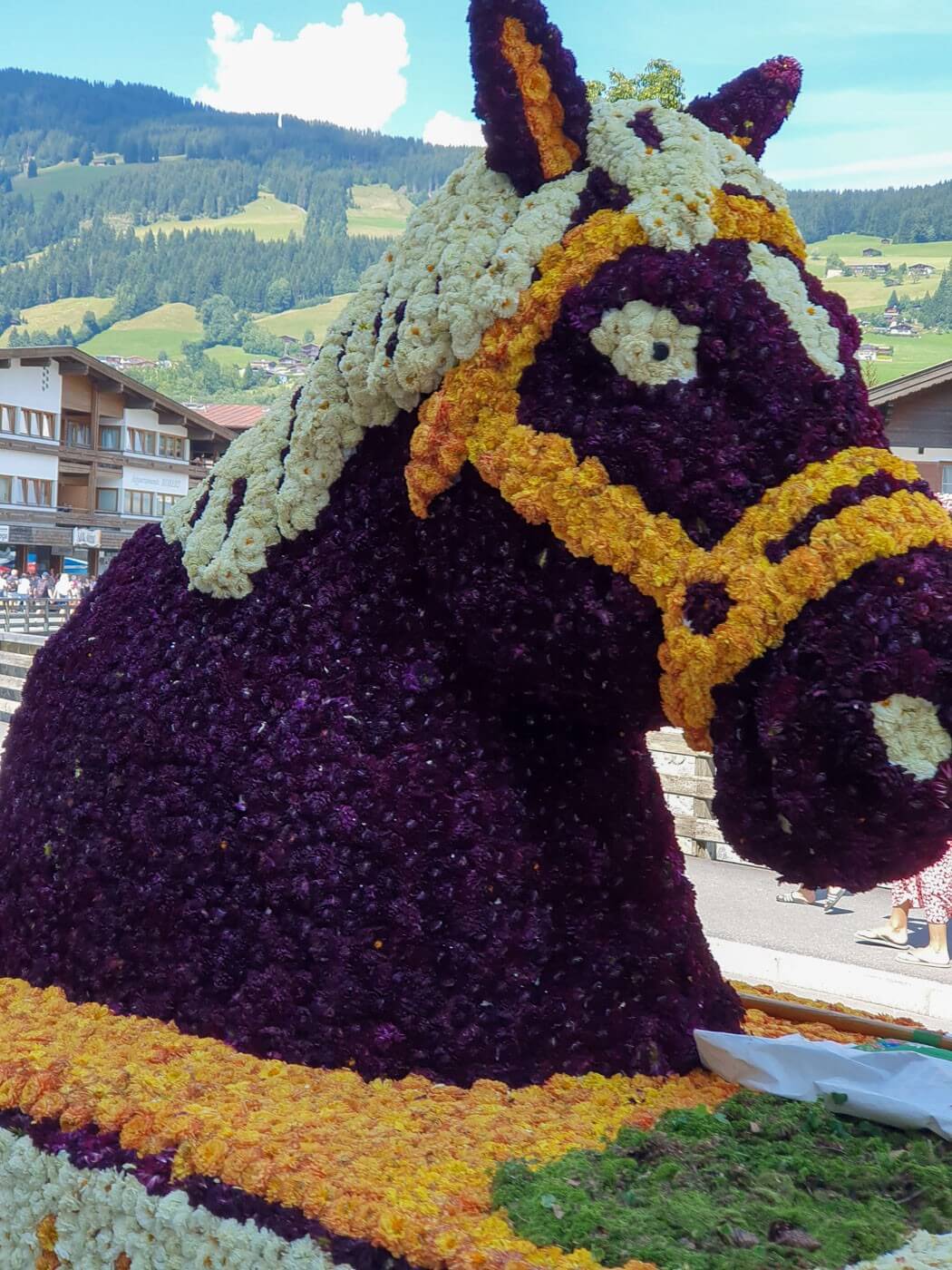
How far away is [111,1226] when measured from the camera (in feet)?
6.21

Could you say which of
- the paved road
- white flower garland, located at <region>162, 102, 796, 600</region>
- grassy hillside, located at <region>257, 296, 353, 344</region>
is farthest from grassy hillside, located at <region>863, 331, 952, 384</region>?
grassy hillside, located at <region>257, 296, 353, 344</region>

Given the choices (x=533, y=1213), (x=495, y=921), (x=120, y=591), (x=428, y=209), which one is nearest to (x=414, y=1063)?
(x=495, y=921)

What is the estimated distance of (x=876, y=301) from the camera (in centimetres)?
9862

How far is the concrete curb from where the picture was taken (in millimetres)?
5301

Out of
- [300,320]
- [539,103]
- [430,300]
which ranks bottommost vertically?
[430,300]

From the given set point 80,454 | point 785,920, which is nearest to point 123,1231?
point 785,920

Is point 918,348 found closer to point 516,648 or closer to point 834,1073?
point 834,1073

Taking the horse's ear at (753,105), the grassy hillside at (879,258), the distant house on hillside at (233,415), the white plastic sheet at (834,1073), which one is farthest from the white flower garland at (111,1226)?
the grassy hillside at (879,258)

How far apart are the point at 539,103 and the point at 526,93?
0.10 ft

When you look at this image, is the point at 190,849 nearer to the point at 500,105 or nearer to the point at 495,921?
the point at 495,921

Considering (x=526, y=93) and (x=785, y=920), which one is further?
(x=785, y=920)

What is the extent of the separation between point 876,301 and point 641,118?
346ft

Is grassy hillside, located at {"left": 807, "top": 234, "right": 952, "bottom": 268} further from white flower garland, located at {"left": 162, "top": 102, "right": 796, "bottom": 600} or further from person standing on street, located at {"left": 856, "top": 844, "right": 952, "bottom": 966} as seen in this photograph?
white flower garland, located at {"left": 162, "top": 102, "right": 796, "bottom": 600}

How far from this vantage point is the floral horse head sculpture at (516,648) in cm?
169
